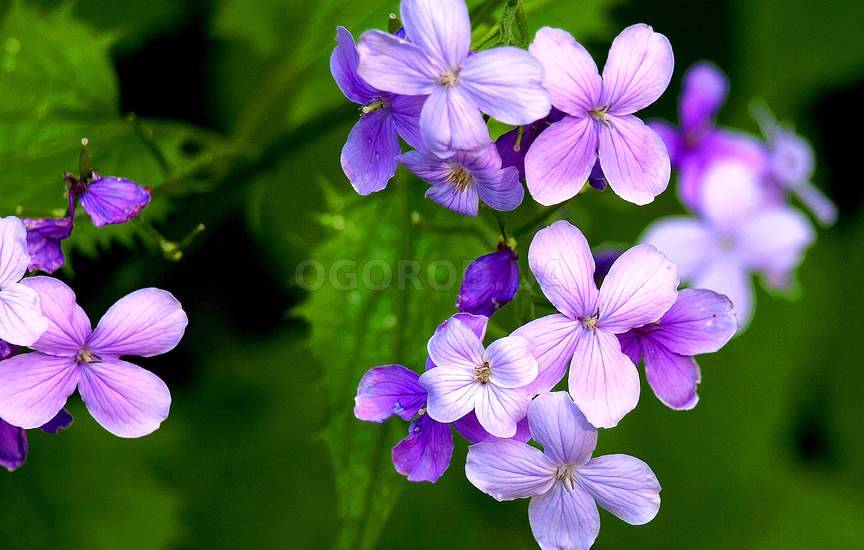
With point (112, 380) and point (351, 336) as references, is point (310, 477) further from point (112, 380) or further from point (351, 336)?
point (112, 380)

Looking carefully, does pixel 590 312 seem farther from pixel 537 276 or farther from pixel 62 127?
pixel 62 127

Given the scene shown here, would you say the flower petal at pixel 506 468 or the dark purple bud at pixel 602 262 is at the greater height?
the dark purple bud at pixel 602 262

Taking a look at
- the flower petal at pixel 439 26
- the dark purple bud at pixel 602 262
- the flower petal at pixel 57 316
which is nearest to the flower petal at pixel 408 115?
the flower petal at pixel 439 26

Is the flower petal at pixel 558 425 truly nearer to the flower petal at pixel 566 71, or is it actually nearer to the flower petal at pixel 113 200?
the flower petal at pixel 566 71

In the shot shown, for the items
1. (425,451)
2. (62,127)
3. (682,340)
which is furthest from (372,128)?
(62,127)

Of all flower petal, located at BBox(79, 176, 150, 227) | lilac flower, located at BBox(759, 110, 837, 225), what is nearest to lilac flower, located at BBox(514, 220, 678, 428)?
flower petal, located at BBox(79, 176, 150, 227)

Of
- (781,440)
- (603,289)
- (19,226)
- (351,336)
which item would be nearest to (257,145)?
(351,336)

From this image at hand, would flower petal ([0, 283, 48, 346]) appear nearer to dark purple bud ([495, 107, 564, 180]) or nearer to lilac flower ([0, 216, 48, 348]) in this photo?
lilac flower ([0, 216, 48, 348])

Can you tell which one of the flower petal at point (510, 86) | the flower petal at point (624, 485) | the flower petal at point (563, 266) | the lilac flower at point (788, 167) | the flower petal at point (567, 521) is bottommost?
the flower petal at point (567, 521)
